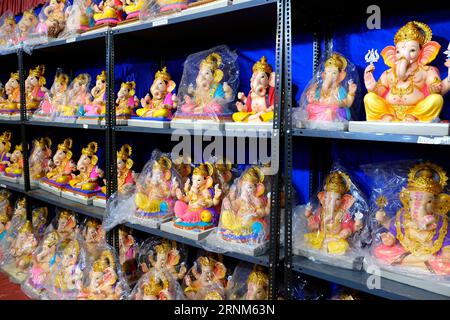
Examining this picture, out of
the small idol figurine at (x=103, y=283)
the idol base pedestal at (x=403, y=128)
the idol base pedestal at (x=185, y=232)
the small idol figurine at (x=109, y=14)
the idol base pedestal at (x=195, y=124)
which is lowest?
the small idol figurine at (x=103, y=283)

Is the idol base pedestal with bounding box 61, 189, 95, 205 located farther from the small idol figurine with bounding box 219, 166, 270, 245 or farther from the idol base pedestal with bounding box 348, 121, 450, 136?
the idol base pedestal with bounding box 348, 121, 450, 136

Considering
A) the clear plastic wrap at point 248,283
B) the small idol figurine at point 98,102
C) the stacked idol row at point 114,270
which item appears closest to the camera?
the clear plastic wrap at point 248,283

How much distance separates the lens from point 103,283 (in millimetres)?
2080

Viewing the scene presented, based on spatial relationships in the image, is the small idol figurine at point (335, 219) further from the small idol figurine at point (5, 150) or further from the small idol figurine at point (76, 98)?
the small idol figurine at point (5, 150)

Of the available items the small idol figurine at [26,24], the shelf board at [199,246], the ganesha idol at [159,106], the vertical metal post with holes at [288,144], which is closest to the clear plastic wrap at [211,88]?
the ganesha idol at [159,106]

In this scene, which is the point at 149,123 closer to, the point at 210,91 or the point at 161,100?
the point at 161,100

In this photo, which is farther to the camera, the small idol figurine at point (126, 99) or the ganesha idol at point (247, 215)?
the small idol figurine at point (126, 99)

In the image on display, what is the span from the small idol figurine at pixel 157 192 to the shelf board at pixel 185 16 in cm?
77

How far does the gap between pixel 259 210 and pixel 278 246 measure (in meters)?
0.20

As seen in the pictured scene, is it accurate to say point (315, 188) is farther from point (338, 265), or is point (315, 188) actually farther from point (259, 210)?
point (338, 265)

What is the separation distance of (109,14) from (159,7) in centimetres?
47

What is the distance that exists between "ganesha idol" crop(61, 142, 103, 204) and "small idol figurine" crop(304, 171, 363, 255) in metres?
1.62

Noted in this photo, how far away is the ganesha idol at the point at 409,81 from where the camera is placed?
1418 mm
